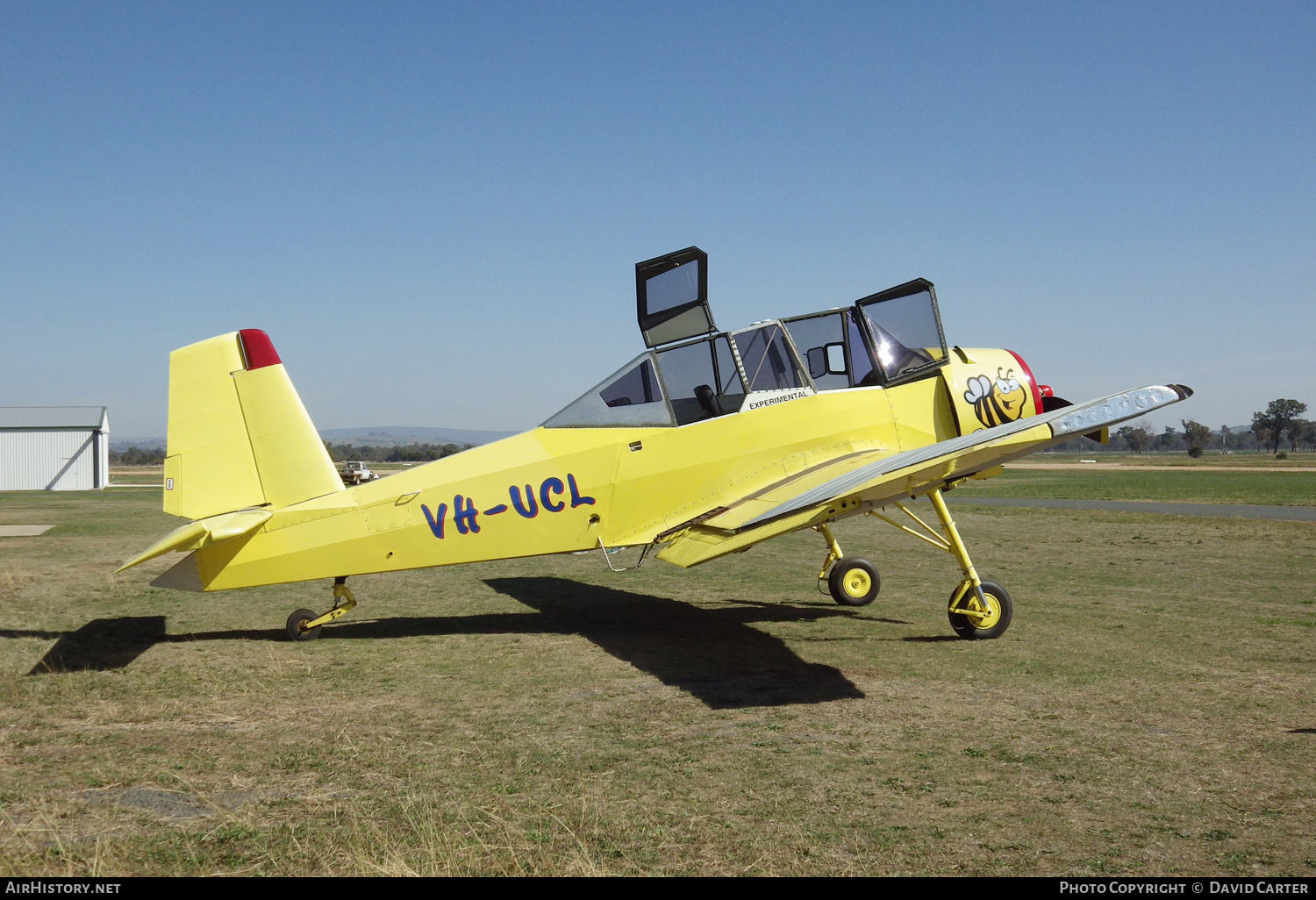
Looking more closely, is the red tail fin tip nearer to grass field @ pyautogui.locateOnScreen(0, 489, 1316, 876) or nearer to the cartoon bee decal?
grass field @ pyautogui.locateOnScreen(0, 489, 1316, 876)

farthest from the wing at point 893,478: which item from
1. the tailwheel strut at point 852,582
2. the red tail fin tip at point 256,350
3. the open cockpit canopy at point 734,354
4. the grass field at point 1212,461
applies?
the grass field at point 1212,461

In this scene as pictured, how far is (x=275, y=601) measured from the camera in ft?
37.4

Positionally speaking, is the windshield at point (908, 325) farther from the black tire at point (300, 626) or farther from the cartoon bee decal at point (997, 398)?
the black tire at point (300, 626)

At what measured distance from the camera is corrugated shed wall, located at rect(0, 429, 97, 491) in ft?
174

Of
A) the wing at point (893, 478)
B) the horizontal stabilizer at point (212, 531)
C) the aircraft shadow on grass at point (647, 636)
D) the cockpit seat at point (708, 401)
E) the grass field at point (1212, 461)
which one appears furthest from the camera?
the grass field at point (1212, 461)

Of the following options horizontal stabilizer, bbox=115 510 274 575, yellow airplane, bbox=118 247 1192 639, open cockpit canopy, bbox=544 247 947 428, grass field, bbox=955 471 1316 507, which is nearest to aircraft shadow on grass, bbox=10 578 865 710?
yellow airplane, bbox=118 247 1192 639

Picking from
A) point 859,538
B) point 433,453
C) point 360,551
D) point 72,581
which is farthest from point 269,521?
point 433,453

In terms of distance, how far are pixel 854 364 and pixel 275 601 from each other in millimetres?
8178

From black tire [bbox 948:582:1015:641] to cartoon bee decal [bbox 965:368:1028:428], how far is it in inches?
69.1

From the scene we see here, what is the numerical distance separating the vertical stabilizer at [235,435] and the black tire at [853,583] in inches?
240

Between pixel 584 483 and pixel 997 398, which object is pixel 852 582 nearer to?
pixel 997 398

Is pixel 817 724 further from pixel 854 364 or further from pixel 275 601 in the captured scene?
pixel 275 601

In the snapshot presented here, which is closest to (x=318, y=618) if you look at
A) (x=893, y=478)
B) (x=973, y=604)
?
(x=893, y=478)

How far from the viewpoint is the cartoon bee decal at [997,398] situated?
8.96m
